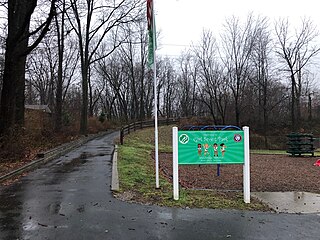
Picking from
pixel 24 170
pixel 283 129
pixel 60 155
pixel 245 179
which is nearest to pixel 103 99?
pixel 283 129

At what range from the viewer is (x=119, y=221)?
5.23 metres

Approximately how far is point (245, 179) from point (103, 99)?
70481 mm

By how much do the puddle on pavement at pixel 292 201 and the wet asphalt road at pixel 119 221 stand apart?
0.51 m

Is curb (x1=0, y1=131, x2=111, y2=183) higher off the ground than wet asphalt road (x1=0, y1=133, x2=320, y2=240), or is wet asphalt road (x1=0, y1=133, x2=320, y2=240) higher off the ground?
curb (x1=0, y1=131, x2=111, y2=183)

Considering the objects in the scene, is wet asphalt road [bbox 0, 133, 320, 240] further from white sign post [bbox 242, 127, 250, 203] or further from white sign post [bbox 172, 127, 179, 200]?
white sign post [bbox 242, 127, 250, 203]

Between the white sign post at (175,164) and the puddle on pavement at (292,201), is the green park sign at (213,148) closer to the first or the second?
the white sign post at (175,164)

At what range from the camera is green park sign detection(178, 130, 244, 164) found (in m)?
6.89

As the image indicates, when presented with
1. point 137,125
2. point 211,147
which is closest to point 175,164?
point 211,147

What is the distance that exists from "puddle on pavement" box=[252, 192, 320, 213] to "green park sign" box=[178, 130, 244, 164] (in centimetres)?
118

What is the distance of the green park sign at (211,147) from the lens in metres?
6.89

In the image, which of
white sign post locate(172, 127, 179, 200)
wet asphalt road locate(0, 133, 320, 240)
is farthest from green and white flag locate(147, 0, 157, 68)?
wet asphalt road locate(0, 133, 320, 240)

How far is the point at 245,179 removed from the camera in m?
6.82

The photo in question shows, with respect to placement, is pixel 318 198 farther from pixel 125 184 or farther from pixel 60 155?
pixel 60 155

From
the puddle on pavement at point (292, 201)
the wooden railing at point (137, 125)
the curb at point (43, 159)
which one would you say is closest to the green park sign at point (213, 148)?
the puddle on pavement at point (292, 201)
